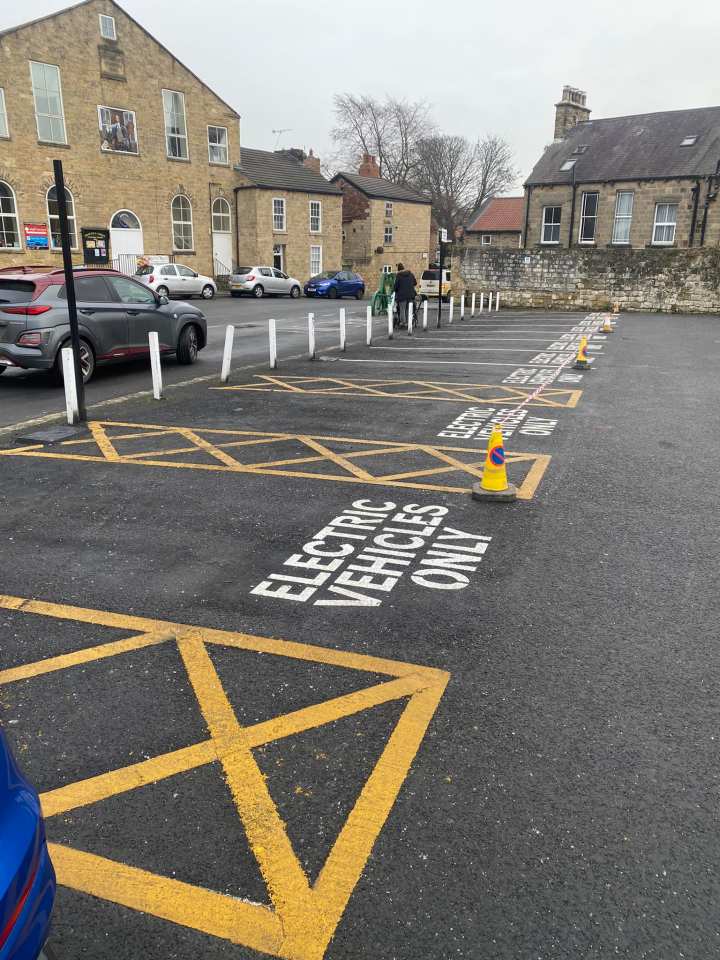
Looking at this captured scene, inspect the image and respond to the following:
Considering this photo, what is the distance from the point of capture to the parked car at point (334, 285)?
39844 mm

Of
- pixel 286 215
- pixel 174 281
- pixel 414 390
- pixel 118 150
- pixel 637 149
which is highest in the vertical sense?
pixel 637 149

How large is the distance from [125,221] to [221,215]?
7.16m

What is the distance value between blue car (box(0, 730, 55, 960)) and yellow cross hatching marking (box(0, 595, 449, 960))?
0.74 meters

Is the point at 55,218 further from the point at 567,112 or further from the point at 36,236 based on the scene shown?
→ the point at 567,112

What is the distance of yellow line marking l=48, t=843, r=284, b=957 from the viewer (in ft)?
7.53

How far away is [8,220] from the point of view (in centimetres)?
3155

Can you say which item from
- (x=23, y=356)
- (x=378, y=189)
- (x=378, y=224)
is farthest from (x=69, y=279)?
(x=378, y=189)

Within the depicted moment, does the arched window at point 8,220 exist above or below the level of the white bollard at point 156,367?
above

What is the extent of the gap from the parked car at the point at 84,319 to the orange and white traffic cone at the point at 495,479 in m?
7.24

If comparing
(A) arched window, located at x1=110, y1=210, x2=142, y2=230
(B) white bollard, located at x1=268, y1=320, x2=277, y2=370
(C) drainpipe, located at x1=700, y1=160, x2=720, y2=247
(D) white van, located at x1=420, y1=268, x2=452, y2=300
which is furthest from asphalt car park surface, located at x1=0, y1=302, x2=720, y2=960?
Answer: (C) drainpipe, located at x1=700, y1=160, x2=720, y2=247

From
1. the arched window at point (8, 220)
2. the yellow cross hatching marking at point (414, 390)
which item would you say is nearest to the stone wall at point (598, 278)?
the arched window at point (8, 220)

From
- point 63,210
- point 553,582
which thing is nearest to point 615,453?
point 553,582

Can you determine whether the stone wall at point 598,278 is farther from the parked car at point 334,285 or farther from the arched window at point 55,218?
the arched window at point 55,218

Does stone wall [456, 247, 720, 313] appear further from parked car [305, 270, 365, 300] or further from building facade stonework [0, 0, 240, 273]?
building facade stonework [0, 0, 240, 273]
